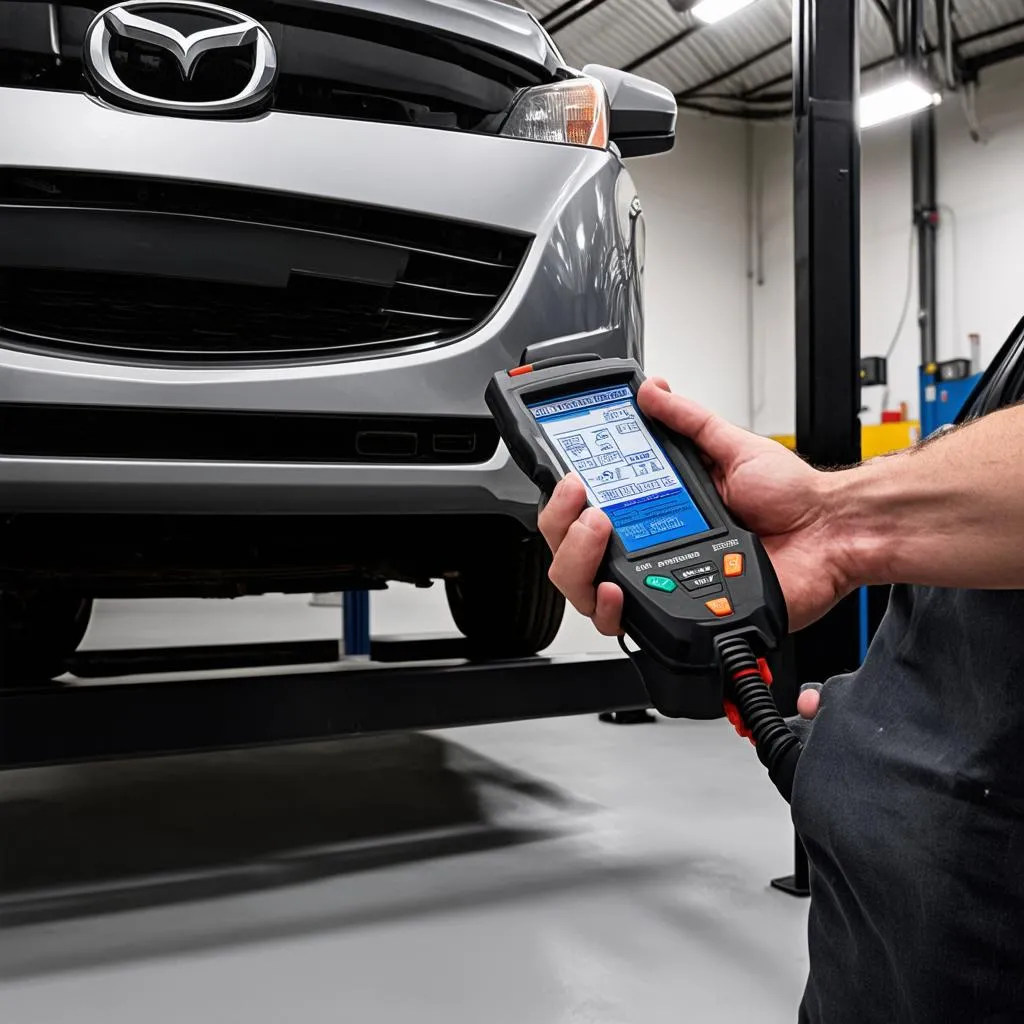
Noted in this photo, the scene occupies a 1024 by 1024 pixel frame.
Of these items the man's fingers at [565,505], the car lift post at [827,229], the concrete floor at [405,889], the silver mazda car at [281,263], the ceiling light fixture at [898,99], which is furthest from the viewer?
the ceiling light fixture at [898,99]

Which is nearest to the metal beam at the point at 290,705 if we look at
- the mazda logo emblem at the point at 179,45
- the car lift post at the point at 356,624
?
the mazda logo emblem at the point at 179,45

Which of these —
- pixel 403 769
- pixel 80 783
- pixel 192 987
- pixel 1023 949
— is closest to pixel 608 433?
pixel 1023 949

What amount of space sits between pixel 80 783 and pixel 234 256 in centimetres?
138

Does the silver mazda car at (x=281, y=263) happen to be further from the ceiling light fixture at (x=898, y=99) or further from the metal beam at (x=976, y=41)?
the metal beam at (x=976, y=41)

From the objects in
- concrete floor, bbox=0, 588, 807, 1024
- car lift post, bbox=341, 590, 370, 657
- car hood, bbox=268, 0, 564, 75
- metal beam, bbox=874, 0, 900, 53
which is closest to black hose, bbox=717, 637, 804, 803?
concrete floor, bbox=0, 588, 807, 1024

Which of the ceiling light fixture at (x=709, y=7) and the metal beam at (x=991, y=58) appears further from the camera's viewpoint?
the metal beam at (x=991, y=58)

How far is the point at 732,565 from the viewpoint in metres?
0.80

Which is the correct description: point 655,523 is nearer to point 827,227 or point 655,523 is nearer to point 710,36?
point 827,227

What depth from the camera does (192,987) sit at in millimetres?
1199

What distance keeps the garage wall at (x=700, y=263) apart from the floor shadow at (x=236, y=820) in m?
7.64

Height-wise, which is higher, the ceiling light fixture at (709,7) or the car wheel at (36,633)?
the ceiling light fixture at (709,7)

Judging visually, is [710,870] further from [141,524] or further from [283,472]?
[141,524]

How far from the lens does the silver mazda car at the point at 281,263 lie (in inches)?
50.4

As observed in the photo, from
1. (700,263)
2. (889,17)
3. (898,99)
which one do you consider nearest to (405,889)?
(898,99)
